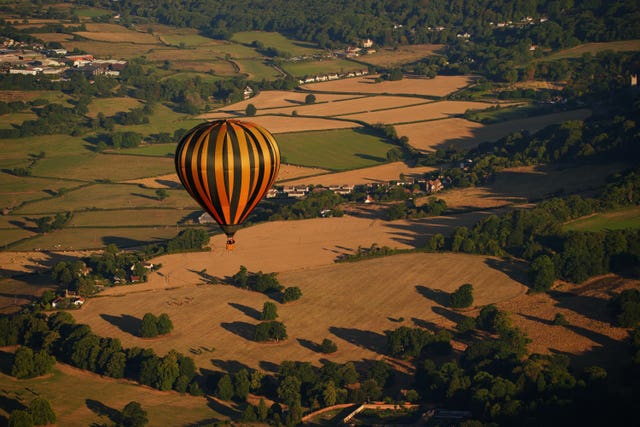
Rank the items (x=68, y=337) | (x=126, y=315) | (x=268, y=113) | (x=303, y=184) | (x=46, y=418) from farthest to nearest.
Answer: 1. (x=268, y=113)
2. (x=303, y=184)
3. (x=126, y=315)
4. (x=68, y=337)
5. (x=46, y=418)

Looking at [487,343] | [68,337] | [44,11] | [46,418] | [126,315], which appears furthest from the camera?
[44,11]

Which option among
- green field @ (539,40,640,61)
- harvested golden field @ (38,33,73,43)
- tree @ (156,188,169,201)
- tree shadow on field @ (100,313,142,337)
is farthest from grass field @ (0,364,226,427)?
harvested golden field @ (38,33,73,43)

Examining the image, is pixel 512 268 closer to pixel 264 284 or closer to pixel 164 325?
pixel 264 284

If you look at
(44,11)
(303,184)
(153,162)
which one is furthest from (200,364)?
(44,11)

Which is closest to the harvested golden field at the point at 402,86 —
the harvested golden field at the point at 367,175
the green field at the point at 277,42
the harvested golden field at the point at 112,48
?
the green field at the point at 277,42

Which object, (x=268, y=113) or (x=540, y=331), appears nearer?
(x=540, y=331)

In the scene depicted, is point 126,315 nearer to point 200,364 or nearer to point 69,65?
point 200,364

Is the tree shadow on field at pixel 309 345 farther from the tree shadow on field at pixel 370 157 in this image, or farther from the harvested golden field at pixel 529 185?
the tree shadow on field at pixel 370 157
